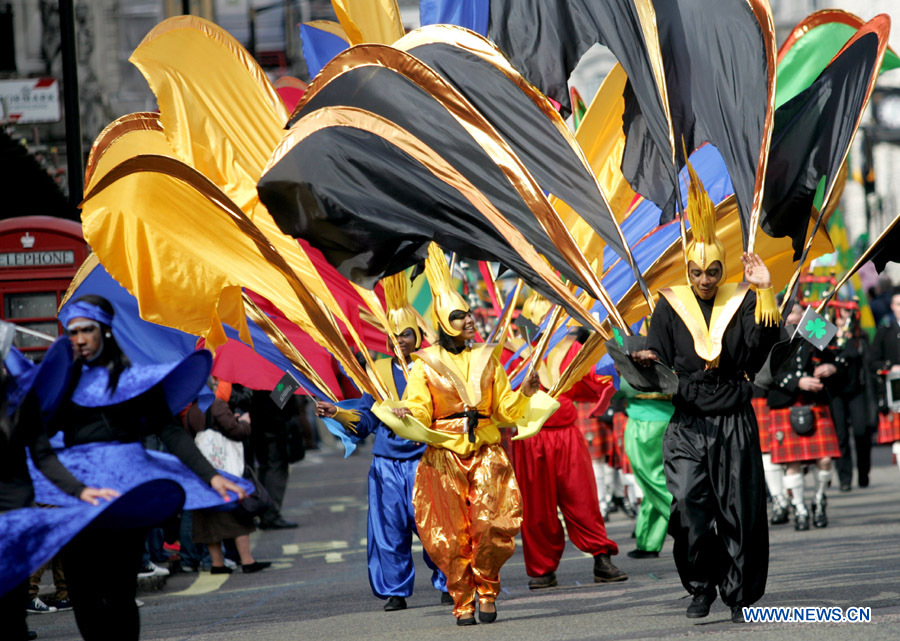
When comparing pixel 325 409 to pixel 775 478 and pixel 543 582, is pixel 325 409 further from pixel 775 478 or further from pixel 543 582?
pixel 775 478

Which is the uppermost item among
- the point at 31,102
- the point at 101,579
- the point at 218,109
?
the point at 31,102

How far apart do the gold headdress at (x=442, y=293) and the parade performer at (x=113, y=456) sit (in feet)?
7.59

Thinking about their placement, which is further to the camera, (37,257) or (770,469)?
(37,257)

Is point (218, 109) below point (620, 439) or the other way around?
the other way around

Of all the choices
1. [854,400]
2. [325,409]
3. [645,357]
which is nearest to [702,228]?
[645,357]

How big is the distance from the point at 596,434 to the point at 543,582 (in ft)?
14.9

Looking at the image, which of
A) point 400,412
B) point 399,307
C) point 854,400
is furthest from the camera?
point 854,400

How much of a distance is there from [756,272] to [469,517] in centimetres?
222

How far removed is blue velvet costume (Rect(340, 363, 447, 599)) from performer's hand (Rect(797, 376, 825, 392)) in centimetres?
474

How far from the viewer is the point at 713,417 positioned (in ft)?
24.0

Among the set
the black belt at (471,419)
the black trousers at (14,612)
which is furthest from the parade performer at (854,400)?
the black trousers at (14,612)

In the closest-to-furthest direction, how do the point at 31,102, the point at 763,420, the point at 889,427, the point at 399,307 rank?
the point at 399,307, the point at 763,420, the point at 889,427, the point at 31,102

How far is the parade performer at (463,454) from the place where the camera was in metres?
7.98

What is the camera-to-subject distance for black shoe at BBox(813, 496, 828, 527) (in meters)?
12.0
